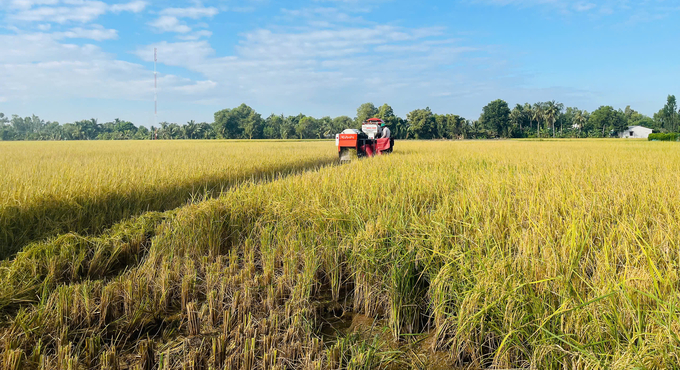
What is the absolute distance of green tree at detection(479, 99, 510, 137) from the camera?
6156 cm

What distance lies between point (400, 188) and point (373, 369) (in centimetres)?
243

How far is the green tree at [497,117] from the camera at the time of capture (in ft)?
202

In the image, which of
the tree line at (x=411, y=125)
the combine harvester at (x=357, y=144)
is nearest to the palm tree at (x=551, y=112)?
the tree line at (x=411, y=125)

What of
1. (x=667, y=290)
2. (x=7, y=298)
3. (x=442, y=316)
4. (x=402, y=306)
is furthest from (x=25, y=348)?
(x=667, y=290)

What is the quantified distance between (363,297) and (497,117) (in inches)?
2670

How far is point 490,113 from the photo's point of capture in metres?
64.4

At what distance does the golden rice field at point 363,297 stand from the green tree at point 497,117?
214ft

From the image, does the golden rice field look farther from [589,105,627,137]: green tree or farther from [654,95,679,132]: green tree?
[589,105,627,137]: green tree

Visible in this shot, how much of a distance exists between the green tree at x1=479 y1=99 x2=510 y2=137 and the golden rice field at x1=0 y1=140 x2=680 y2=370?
65.3 meters

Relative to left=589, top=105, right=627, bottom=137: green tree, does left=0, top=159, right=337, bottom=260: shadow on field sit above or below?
below

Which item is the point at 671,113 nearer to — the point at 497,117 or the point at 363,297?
the point at 497,117

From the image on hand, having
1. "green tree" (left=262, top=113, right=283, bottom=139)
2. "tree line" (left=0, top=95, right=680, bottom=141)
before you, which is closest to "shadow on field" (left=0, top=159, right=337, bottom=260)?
"tree line" (left=0, top=95, right=680, bottom=141)

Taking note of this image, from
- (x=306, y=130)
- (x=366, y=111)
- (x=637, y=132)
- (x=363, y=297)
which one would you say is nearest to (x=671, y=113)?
(x=637, y=132)

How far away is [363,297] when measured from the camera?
78.3 inches
